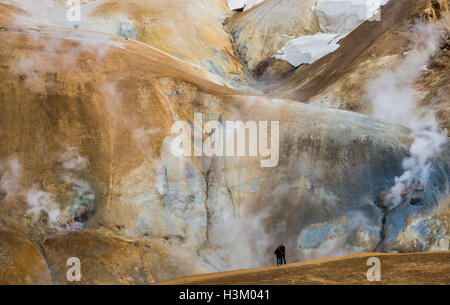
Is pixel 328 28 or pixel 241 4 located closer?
pixel 328 28

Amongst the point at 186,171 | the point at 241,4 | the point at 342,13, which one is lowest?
the point at 186,171

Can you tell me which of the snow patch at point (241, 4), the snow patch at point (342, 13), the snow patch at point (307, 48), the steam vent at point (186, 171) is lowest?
the steam vent at point (186, 171)

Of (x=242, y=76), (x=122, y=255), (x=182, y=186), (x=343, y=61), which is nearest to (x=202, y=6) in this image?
(x=242, y=76)

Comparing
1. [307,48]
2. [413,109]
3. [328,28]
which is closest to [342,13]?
[328,28]

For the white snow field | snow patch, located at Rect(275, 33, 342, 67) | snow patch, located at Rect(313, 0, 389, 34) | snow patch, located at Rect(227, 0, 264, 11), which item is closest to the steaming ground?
the white snow field

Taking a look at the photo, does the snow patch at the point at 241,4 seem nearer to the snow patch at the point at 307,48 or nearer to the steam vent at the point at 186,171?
the snow patch at the point at 307,48

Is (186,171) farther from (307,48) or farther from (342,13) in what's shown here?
(342,13)

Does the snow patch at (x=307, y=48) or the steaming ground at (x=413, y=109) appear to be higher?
the snow patch at (x=307, y=48)

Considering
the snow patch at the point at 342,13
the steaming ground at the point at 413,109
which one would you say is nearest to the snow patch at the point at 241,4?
the snow patch at the point at 342,13
